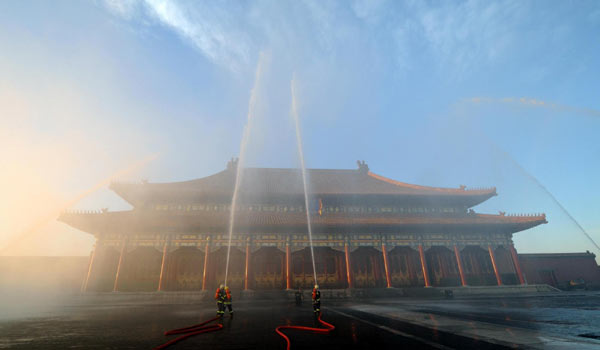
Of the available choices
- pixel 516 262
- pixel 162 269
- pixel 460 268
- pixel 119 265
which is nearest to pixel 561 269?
pixel 516 262

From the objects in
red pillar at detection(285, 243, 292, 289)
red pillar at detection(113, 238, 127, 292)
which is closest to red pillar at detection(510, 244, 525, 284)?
red pillar at detection(285, 243, 292, 289)

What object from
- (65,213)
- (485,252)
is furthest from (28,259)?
(485,252)

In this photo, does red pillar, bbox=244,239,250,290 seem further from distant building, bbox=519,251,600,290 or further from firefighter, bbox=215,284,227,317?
distant building, bbox=519,251,600,290

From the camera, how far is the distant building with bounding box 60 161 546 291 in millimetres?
18234

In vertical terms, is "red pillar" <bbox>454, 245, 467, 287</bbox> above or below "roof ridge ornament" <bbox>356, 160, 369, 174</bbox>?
below

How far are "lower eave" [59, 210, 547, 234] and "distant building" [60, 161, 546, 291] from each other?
7 centimetres

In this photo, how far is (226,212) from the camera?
21047 mm

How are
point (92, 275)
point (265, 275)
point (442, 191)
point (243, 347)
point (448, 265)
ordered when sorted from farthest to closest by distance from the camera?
1. point (442, 191)
2. point (448, 265)
3. point (265, 275)
4. point (92, 275)
5. point (243, 347)

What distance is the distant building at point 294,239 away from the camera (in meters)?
18.2

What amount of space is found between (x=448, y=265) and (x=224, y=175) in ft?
67.5

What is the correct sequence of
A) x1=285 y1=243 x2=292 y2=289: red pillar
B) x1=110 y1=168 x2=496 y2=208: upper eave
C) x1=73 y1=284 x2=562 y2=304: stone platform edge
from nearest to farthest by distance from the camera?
x1=73 y1=284 x2=562 y2=304: stone platform edge < x1=285 y1=243 x2=292 y2=289: red pillar < x1=110 y1=168 x2=496 y2=208: upper eave

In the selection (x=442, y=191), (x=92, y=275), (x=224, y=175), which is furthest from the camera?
(x=224, y=175)

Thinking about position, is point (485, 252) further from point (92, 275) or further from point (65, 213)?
point (65, 213)

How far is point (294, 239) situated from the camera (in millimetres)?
19453
